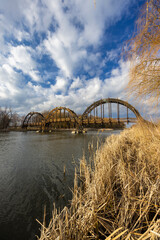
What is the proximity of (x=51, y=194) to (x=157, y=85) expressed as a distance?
5099mm


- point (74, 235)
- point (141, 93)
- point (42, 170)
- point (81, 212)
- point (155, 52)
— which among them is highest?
point (155, 52)

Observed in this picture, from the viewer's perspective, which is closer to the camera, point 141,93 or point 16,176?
point 141,93

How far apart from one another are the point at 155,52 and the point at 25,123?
70429mm

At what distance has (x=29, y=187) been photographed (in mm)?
3877

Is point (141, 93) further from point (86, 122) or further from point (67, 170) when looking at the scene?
point (86, 122)

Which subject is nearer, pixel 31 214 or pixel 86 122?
pixel 31 214

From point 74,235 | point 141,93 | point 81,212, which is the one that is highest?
point 141,93

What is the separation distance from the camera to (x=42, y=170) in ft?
18.1

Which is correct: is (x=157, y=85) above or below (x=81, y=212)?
above

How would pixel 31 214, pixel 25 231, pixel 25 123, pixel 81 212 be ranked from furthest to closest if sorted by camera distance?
pixel 25 123, pixel 31 214, pixel 25 231, pixel 81 212

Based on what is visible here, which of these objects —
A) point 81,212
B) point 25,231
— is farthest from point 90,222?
point 25,231

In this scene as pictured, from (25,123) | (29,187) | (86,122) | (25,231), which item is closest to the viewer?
(25,231)

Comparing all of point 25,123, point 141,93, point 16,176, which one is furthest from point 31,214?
point 25,123

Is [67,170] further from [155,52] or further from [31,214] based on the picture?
[155,52]
